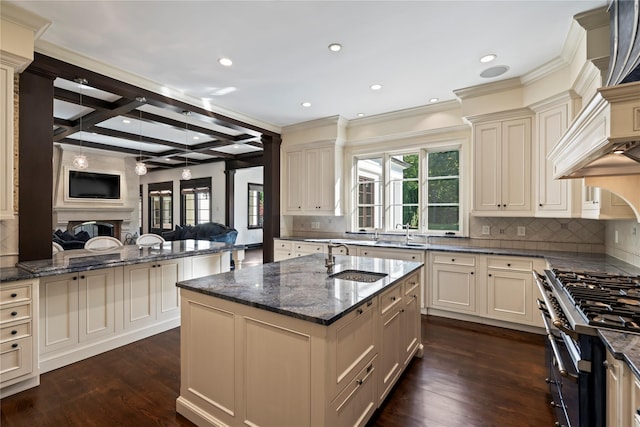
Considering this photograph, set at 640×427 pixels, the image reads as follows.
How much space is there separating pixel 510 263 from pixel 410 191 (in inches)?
71.6

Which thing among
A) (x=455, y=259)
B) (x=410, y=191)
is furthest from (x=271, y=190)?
(x=455, y=259)

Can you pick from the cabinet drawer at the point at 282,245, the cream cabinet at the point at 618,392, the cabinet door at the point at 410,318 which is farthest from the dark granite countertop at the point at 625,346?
the cabinet drawer at the point at 282,245

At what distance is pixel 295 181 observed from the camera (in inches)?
211

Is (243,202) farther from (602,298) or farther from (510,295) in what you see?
(602,298)

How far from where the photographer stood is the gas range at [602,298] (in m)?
1.25

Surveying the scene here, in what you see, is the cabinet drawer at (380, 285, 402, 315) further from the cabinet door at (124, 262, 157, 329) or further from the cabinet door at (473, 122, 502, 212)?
the cabinet door at (124, 262, 157, 329)

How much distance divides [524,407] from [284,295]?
1861mm

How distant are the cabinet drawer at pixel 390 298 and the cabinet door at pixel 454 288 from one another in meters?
1.79

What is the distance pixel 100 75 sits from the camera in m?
3.01

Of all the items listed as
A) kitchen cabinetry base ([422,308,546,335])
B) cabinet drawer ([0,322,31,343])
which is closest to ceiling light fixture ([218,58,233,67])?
cabinet drawer ([0,322,31,343])

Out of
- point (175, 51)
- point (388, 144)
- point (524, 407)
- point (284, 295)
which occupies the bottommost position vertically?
point (524, 407)

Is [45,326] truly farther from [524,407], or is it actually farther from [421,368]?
[524,407]

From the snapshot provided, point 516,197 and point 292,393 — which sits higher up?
point 516,197

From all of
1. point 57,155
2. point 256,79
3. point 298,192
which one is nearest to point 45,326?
point 256,79
